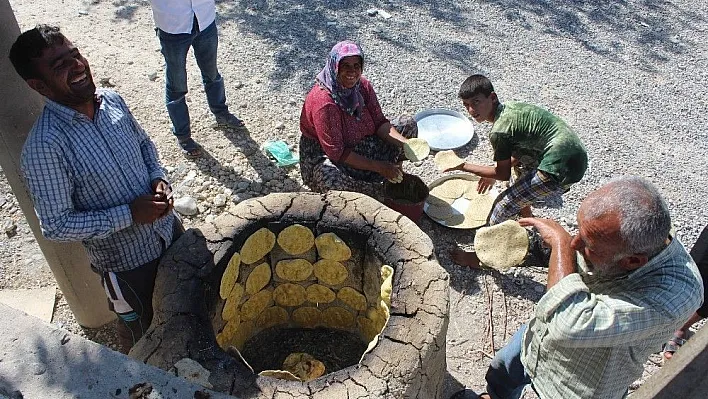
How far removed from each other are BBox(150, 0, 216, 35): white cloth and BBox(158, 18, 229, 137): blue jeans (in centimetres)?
5

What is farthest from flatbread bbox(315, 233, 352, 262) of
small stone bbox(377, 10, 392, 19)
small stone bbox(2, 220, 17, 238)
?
small stone bbox(377, 10, 392, 19)

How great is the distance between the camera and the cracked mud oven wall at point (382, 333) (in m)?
2.00

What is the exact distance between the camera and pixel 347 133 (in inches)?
140

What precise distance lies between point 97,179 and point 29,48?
53 centimetres

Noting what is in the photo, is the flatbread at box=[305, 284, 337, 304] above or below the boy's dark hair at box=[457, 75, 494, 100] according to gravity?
below

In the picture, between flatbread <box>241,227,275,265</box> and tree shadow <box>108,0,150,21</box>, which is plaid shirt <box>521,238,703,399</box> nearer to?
flatbread <box>241,227,275,265</box>

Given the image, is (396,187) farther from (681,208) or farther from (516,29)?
(516,29)

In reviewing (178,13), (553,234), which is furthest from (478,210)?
(178,13)

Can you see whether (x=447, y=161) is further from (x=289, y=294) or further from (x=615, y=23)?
(x=615, y=23)

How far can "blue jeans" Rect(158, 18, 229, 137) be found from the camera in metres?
4.02

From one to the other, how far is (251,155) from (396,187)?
1.31 m

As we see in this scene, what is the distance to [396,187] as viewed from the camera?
3.90 metres

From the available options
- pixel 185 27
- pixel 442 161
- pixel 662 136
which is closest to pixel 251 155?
pixel 185 27

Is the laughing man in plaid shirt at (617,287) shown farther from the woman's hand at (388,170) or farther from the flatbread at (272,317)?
the woman's hand at (388,170)
